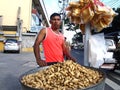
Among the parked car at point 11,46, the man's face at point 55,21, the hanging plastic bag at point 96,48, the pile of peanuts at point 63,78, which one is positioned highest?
the man's face at point 55,21

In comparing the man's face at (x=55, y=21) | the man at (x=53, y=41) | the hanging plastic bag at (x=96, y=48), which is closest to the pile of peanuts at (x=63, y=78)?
the hanging plastic bag at (x=96, y=48)

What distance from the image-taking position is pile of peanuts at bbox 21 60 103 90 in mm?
3514

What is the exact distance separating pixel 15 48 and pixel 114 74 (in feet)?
66.7

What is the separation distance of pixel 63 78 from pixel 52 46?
5.25 ft

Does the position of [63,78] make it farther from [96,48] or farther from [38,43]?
[38,43]

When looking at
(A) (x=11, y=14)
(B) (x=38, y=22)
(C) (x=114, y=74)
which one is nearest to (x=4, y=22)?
(A) (x=11, y=14)

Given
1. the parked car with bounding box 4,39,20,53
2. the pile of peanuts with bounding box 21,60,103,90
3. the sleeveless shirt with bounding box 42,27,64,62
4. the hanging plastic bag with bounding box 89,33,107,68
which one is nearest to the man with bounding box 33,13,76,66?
the sleeveless shirt with bounding box 42,27,64,62

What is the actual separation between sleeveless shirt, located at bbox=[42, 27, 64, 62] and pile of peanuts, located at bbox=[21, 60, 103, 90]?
1.19m

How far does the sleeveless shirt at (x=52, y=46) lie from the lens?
5188mm

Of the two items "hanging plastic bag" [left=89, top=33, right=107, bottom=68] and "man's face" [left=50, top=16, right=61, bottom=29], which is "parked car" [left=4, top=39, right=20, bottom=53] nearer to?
"man's face" [left=50, top=16, right=61, bottom=29]

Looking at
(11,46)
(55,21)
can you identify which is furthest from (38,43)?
(11,46)

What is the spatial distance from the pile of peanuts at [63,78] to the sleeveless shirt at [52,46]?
3.91 feet

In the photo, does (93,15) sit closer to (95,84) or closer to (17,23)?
(95,84)

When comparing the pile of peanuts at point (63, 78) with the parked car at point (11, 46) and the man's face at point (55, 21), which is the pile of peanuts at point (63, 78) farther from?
the parked car at point (11, 46)
